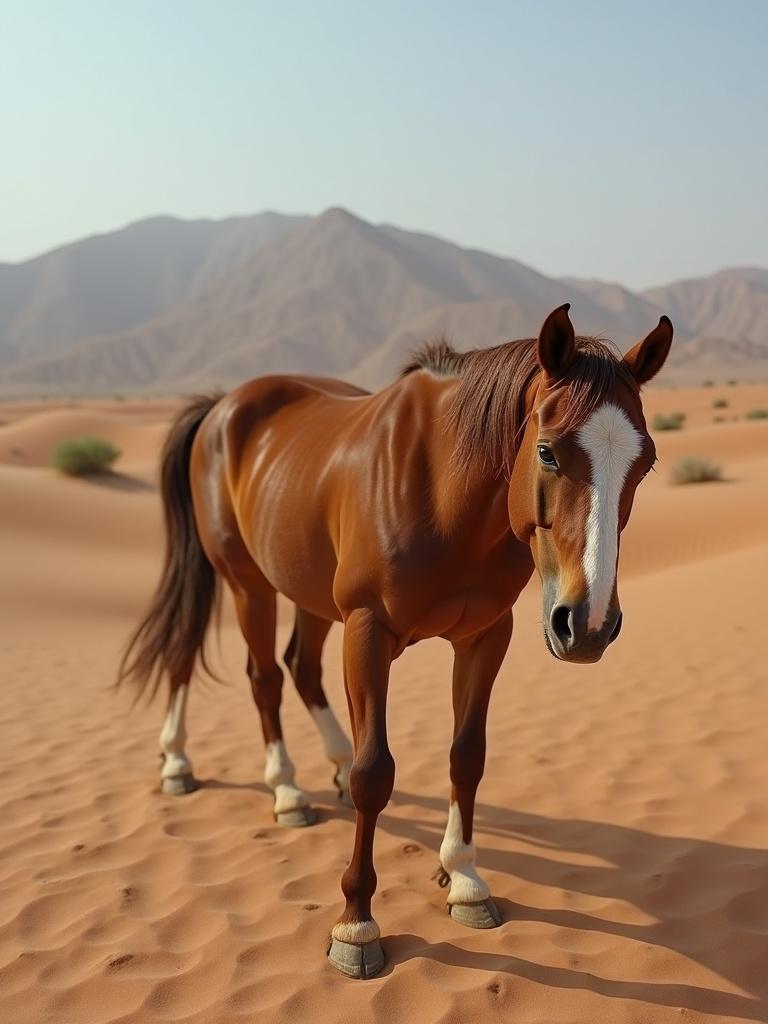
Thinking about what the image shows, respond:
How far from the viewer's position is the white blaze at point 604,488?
84.4 inches

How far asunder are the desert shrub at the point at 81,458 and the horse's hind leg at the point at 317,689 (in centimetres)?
1376

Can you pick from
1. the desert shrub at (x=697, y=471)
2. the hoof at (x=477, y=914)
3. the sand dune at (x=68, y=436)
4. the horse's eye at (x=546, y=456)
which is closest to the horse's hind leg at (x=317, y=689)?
the hoof at (x=477, y=914)

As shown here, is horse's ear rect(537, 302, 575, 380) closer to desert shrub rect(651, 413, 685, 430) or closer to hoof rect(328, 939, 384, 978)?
hoof rect(328, 939, 384, 978)

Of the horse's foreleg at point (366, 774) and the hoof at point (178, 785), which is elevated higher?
the horse's foreleg at point (366, 774)

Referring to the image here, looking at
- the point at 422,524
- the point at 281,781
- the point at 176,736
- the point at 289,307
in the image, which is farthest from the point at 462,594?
the point at 289,307

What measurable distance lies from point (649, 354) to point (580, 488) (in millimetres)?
560

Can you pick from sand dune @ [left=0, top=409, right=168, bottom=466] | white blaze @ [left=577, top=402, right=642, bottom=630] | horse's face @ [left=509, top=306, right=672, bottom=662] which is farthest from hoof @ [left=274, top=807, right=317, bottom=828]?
sand dune @ [left=0, top=409, right=168, bottom=466]

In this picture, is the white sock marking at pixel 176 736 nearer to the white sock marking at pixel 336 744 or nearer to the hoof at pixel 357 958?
the white sock marking at pixel 336 744

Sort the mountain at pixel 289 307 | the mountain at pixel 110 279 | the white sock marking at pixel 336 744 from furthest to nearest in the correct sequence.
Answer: the mountain at pixel 110 279 → the mountain at pixel 289 307 → the white sock marking at pixel 336 744

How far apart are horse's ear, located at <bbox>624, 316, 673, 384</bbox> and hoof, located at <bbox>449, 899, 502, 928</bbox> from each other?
81.7 inches

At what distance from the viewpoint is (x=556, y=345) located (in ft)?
7.72

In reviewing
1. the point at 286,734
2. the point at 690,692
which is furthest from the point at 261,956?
the point at 690,692

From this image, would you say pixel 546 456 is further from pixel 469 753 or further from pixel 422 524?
pixel 469 753

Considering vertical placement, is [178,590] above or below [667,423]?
above
